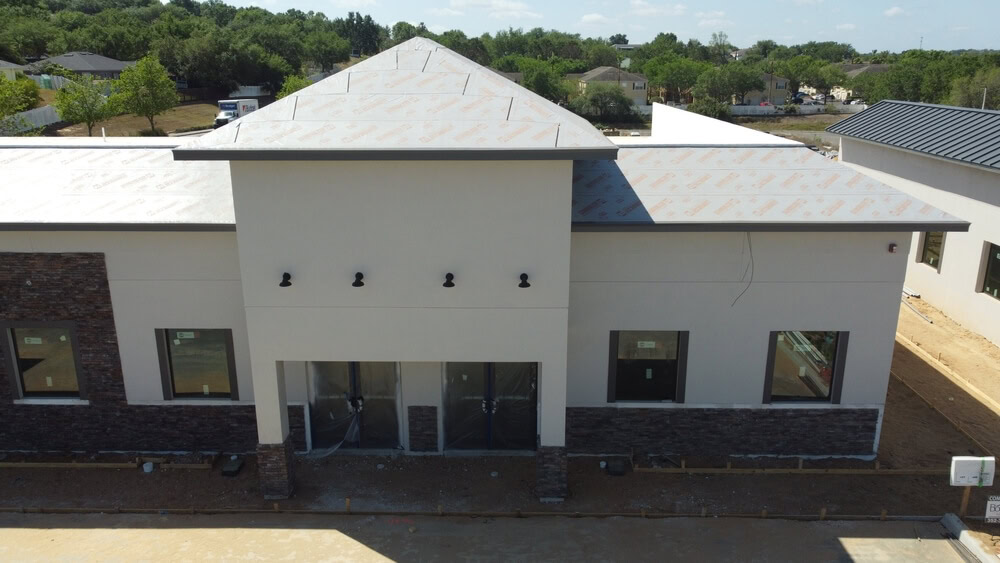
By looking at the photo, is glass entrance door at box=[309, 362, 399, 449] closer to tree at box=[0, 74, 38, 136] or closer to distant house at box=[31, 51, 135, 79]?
tree at box=[0, 74, 38, 136]

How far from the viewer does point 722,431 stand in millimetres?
11836

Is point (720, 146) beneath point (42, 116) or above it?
above

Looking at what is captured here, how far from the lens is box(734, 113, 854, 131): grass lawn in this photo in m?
78.0

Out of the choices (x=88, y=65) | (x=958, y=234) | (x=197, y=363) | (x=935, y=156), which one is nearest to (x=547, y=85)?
(x=88, y=65)

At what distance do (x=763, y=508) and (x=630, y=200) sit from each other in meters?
5.13

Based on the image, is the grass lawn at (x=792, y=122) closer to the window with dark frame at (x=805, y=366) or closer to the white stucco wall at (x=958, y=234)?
the white stucco wall at (x=958, y=234)

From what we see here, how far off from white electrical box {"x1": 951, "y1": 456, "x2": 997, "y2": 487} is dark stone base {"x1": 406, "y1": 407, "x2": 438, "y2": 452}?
7.70m

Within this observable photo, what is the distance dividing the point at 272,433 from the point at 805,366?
8.63m

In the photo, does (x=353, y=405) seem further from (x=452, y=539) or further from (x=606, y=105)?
(x=606, y=105)

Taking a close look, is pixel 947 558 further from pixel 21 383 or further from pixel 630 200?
pixel 21 383

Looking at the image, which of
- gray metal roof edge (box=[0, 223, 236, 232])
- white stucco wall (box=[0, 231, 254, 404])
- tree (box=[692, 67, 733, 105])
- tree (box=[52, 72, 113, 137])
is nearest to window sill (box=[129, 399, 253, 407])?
white stucco wall (box=[0, 231, 254, 404])

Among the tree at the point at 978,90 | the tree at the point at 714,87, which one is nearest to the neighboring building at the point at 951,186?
the tree at the point at 978,90

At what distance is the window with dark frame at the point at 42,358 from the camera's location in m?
11.7

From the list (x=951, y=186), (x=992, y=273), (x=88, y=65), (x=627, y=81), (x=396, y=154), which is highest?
(x=88, y=65)
